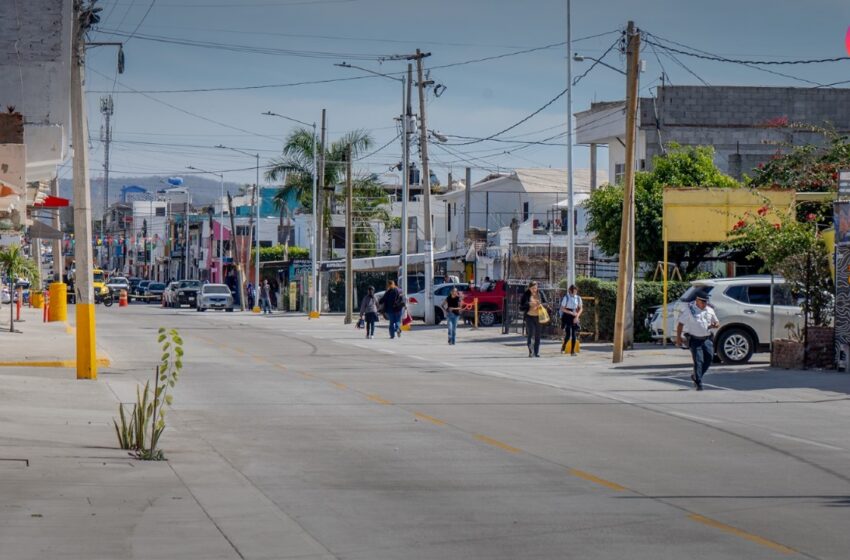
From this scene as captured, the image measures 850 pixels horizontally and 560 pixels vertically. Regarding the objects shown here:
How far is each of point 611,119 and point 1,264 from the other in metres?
26.6

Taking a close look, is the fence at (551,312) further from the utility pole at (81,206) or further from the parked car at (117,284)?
the parked car at (117,284)

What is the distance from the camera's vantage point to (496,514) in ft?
33.6

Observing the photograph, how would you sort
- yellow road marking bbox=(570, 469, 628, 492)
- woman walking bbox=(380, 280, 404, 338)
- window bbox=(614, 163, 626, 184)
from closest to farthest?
yellow road marking bbox=(570, 469, 628, 492), woman walking bbox=(380, 280, 404, 338), window bbox=(614, 163, 626, 184)

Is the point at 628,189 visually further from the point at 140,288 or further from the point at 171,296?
the point at 140,288

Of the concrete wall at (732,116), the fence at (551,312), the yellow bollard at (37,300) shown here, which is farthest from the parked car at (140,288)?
the fence at (551,312)

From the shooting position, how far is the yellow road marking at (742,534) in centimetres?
893

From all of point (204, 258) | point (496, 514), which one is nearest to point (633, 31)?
point (496, 514)

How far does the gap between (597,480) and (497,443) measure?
2905 mm

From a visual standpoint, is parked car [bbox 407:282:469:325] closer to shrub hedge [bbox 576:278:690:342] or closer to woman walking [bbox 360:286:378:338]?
woman walking [bbox 360:286:378:338]

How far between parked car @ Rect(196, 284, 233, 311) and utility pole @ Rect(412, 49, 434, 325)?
82.5 feet

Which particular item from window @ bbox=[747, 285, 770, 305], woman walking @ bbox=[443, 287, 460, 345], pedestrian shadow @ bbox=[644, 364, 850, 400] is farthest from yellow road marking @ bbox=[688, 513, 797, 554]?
woman walking @ bbox=[443, 287, 460, 345]

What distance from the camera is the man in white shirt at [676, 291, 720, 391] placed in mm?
22750

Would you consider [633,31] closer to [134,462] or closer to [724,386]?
[724,386]

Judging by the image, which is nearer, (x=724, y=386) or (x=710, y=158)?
(x=724, y=386)
